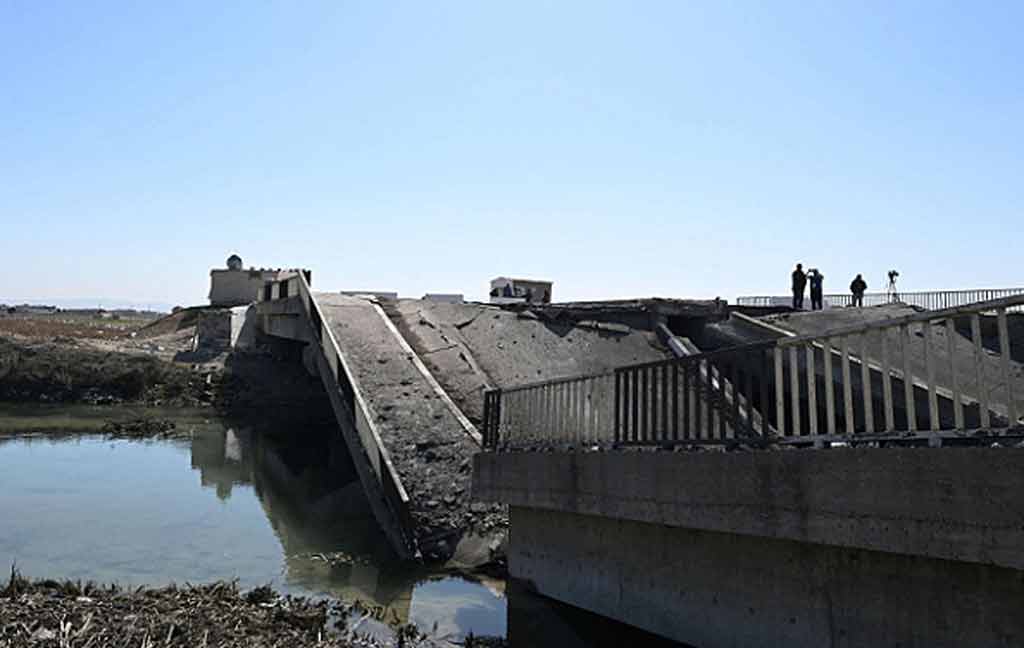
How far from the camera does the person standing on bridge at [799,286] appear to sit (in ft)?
102

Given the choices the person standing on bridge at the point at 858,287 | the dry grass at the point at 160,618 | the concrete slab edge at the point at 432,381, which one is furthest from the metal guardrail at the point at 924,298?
the dry grass at the point at 160,618

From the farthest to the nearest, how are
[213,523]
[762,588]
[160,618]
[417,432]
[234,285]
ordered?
[234,285]
[213,523]
[417,432]
[160,618]
[762,588]

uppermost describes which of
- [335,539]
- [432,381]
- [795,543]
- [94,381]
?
[94,381]

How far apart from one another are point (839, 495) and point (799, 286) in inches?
1042

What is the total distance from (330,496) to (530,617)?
1047 cm

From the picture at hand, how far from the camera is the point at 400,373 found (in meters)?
19.0

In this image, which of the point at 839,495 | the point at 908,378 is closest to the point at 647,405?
the point at 839,495

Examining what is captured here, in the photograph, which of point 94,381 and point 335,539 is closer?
point 335,539

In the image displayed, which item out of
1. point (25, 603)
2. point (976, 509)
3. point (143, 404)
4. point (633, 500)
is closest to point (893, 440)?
point (976, 509)

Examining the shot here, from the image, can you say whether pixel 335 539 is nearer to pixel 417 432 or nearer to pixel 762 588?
pixel 417 432

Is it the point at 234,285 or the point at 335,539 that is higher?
the point at 234,285

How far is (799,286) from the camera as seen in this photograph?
31.2 meters

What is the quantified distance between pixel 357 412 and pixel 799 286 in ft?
65.0

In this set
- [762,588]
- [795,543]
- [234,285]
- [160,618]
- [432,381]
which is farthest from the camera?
[234,285]
